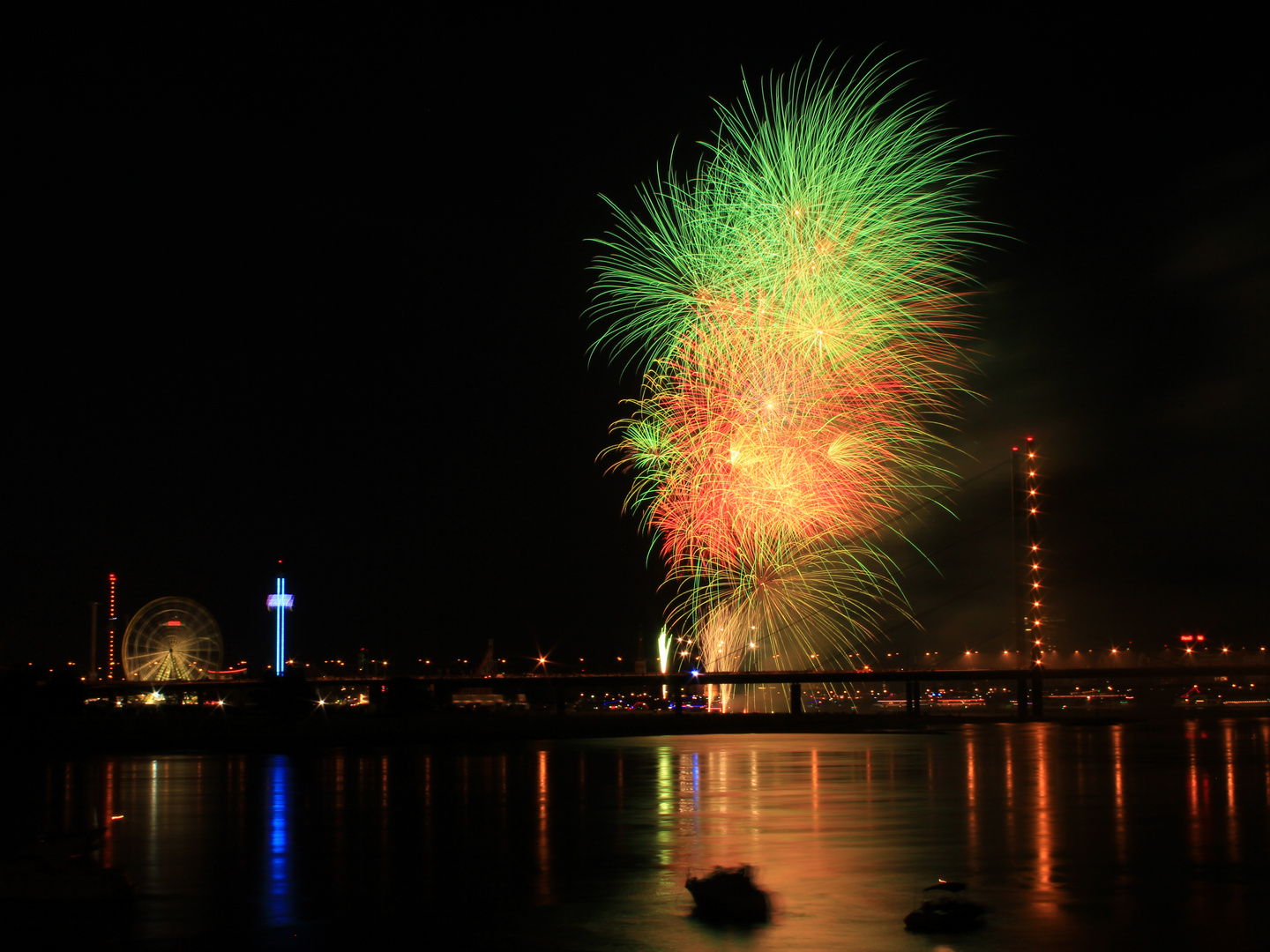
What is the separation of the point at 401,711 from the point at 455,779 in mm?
51358

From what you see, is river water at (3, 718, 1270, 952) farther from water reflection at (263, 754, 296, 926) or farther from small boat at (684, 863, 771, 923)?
small boat at (684, 863, 771, 923)

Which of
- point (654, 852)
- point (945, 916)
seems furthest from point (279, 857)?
point (945, 916)

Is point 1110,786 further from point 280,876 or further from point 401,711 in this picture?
point 401,711

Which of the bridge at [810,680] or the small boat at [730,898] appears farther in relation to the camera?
the bridge at [810,680]

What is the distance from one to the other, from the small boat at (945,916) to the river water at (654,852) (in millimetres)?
169

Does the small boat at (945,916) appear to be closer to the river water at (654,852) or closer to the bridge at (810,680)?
the river water at (654,852)

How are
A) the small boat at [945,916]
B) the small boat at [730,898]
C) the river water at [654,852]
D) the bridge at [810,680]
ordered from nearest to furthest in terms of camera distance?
the small boat at [945,916] → the river water at [654,852] → the small boat at [730,898] → the bridge at [810,680]

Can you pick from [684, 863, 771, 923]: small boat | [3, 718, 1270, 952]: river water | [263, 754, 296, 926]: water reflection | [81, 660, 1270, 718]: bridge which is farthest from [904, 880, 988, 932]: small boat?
[81, 660, 1270, 718]: bridge

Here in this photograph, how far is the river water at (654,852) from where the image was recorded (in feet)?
32.5

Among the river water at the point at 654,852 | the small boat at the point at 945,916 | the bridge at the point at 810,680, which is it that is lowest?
the bridge at the point at 810,680

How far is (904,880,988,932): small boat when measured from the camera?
31.9 feet

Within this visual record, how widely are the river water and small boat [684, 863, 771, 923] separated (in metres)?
0.20

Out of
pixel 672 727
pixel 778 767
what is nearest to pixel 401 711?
pixel 672 727

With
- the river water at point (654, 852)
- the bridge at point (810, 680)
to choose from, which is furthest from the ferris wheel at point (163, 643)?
the river water at point (654, 852)
